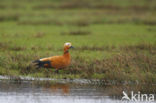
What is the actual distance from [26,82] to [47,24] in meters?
14.0

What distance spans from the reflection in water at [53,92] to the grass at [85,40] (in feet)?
2.45

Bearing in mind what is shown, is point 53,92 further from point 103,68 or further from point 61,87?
point 103,68

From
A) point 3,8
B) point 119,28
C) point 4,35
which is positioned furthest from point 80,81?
point 3,8

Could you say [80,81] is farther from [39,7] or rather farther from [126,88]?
[39,7]

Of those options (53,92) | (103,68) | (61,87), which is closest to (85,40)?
(103,68)

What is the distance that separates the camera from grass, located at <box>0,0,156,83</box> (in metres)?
12.2

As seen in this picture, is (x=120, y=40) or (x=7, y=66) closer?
(x=7, y=66)

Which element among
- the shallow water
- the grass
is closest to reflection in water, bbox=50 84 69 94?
the shallow water

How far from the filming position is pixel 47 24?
2506 cm

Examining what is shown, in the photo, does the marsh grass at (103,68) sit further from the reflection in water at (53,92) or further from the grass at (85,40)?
the reflection in water at (53,92)

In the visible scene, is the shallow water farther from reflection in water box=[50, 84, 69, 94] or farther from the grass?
the grass

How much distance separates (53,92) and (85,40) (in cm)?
872

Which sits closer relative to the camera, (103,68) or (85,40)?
(103,68)

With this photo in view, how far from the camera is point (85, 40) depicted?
18781mm
